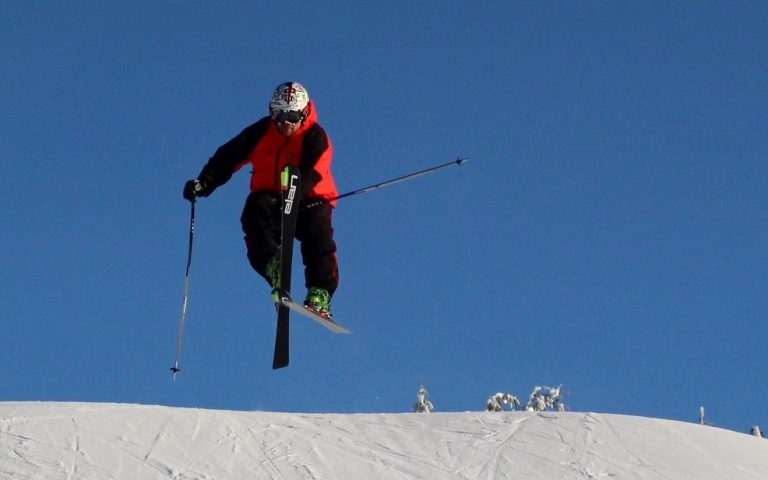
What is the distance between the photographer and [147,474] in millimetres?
9867

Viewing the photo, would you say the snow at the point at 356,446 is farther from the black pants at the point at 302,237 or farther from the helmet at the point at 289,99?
the helmet at the point at 289,99

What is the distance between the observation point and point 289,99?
11406 millimetres

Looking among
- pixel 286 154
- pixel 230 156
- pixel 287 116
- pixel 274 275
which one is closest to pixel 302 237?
pixel 274 275

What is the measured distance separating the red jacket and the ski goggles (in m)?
0.10

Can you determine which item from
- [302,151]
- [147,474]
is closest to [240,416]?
[147,474]

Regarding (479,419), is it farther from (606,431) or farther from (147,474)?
(147,474)

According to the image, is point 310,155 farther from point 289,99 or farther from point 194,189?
point 194,189

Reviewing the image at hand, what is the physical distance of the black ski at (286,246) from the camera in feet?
37.2

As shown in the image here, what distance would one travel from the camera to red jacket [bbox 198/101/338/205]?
452 inches

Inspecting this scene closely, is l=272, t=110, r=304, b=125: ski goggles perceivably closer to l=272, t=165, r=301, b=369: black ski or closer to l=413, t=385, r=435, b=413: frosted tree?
l=272, t=165, r=301, b=369: black ski

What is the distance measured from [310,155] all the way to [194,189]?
1.12 meters

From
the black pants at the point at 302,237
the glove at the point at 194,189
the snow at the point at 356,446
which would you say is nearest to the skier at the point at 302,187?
the black pants at the point at 302,237

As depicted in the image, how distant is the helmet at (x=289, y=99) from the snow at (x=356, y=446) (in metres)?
2.31

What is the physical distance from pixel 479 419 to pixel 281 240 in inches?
79.6
